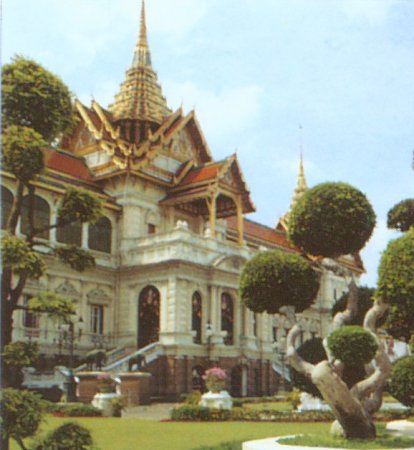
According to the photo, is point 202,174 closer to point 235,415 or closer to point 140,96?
point 140,96

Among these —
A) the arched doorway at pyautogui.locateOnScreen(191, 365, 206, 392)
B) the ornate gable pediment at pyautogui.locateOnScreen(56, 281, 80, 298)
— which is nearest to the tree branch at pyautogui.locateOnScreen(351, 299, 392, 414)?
the arched doorway at pyautogui.locateOnScreen(191, 365, 206, 392)

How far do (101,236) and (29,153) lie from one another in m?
28.0

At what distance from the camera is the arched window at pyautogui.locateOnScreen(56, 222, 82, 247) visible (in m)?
34.8

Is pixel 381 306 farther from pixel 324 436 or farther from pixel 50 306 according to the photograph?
pixel 50 306

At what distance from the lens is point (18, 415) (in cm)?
827

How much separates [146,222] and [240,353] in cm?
868

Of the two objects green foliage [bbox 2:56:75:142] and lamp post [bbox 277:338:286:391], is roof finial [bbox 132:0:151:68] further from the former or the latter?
green foliage [bbox 2:56:75:142]

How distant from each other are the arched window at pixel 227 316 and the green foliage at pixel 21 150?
93.0 ft

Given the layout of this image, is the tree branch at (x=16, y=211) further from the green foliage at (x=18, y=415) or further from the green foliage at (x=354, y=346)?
the green foliage at (x=354, y=346)

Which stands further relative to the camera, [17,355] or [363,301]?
[363,301]

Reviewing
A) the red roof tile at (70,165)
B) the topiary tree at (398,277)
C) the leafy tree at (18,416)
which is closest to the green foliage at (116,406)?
the topiary tree at (398,277)

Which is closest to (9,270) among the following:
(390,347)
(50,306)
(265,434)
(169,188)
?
(50,306)

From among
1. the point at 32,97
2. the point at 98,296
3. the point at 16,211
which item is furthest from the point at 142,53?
the point at 16,211

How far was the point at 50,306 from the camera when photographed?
9336 mm
